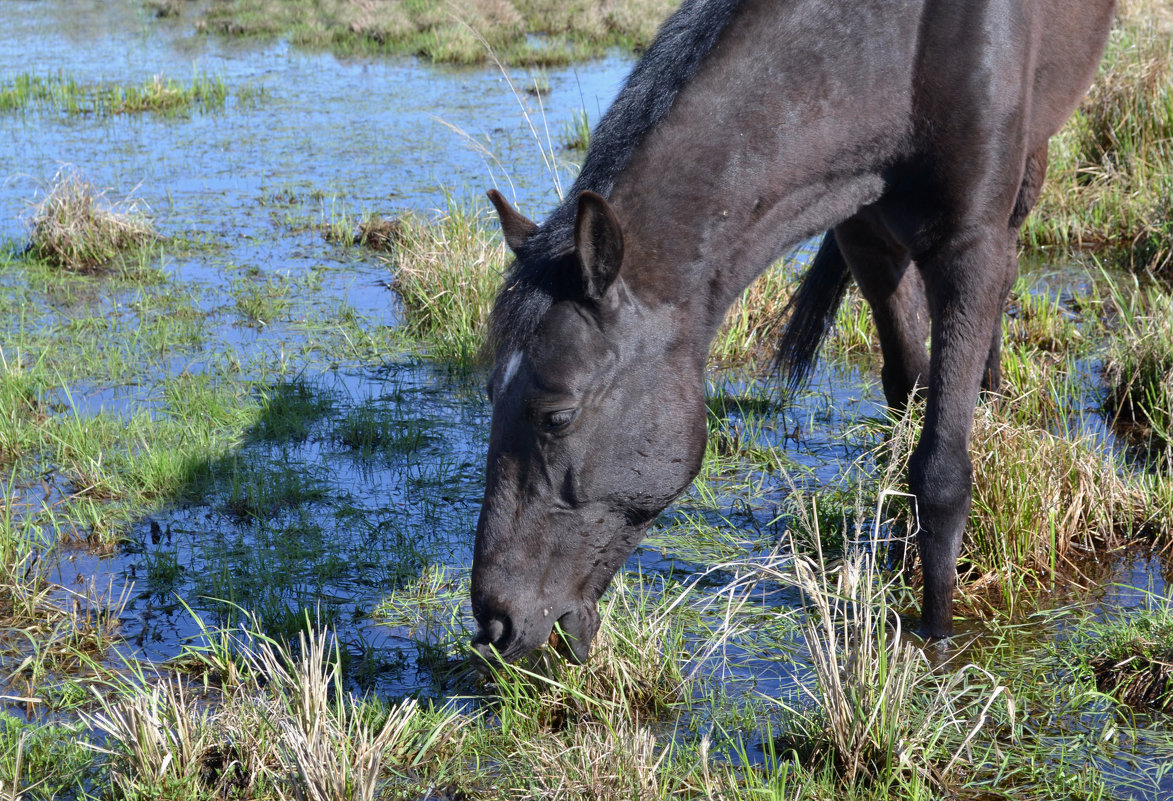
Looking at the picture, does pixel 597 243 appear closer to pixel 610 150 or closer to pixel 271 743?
pixel 610 150

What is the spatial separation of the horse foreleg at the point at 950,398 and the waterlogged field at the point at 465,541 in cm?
16

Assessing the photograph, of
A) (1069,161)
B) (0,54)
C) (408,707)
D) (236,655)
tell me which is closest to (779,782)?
(408,707)

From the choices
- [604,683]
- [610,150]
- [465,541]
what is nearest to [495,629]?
[604,683]

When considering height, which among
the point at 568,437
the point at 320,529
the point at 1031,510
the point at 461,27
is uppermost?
the point at 461,27

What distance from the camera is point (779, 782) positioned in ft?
8.50

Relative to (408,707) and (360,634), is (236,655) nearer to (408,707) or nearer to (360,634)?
(360,634)

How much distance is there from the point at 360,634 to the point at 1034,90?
294cm

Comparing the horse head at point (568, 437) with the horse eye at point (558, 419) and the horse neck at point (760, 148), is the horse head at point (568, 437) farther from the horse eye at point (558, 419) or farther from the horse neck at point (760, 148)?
the horse neck at point (760, 148)

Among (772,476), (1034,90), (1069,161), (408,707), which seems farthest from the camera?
(1069,161)

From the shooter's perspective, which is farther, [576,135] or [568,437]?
[576,135]

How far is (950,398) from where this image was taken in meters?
3.37

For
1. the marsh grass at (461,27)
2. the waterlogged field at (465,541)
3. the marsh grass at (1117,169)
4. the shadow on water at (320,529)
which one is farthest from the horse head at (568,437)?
the marsh grass at (461,27)

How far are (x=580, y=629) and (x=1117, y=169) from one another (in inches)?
238

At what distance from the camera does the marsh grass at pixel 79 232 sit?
711cm
